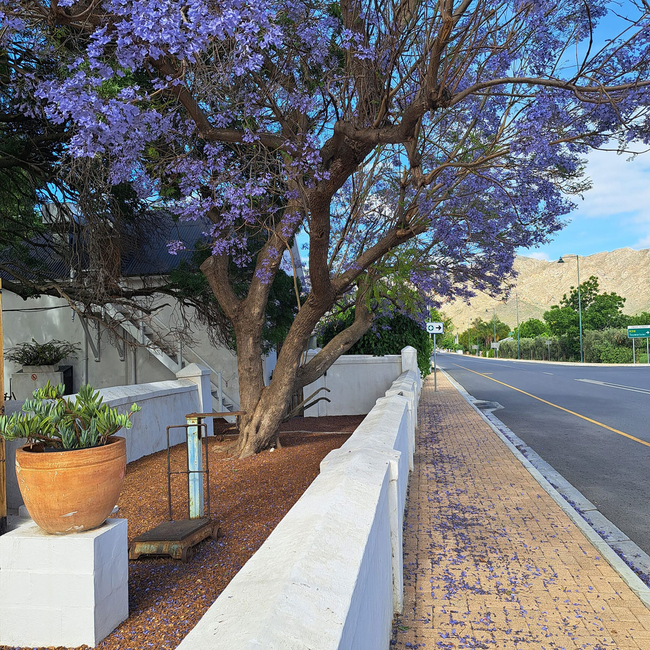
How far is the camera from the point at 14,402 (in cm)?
580

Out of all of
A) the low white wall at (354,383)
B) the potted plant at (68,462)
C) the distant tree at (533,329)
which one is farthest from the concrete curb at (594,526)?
the distant tree at (533,329)

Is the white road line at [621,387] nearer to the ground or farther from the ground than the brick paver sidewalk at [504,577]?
farther from the ground

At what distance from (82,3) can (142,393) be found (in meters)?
5.50

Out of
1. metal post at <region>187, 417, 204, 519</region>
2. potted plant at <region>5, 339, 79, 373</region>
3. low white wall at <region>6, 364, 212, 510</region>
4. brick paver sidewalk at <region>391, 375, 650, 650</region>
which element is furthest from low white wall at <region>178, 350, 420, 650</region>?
potted plant at <region>5, 339, 79, 373</region>

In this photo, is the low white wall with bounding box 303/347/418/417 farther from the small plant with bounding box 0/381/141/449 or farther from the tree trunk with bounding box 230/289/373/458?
the small plant with bounding box 0/381/141/449

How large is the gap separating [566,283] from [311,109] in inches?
6919

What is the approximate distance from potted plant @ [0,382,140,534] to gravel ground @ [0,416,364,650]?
0.84 metres

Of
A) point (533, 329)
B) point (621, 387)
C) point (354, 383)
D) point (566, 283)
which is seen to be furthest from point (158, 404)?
point (566, 283)

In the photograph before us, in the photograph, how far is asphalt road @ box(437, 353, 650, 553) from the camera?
697 centimetres

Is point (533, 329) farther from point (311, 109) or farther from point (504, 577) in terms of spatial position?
point (504, 577)

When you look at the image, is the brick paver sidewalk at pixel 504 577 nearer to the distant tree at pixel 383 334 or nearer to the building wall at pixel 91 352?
the building wall at pixel 91 352

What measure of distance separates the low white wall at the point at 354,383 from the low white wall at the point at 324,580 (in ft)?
41.3

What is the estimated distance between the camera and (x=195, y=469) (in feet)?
17.9

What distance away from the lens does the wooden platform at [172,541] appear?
479cm
